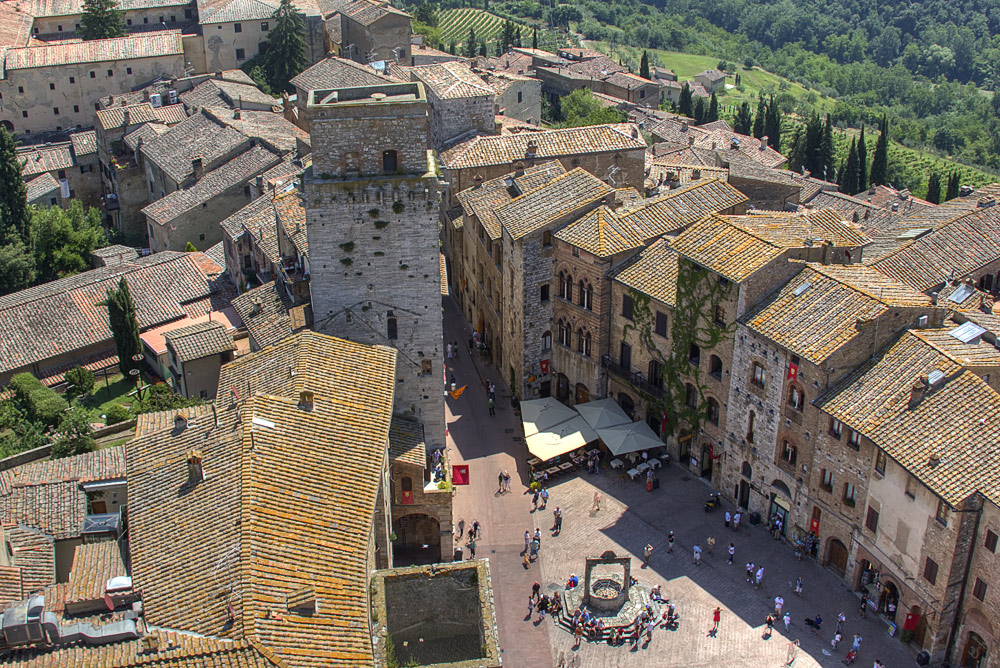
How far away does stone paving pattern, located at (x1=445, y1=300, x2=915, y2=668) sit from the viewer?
1886 inches

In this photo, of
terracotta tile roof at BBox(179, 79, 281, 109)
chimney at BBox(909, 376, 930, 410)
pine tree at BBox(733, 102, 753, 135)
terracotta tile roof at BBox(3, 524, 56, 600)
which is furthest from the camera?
pine tree at BBox(733, 102, 753, 135)

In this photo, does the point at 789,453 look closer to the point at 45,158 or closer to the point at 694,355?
the point at 694,355

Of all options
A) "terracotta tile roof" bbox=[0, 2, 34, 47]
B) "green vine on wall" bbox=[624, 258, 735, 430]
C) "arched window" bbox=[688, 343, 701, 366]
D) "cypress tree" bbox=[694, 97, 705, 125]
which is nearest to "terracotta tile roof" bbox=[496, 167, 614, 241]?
"green vine on wall" bbox=[624, 258, 735, 430]

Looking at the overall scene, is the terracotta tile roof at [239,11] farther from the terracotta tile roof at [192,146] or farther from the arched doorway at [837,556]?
the arched doorway at [837,556]

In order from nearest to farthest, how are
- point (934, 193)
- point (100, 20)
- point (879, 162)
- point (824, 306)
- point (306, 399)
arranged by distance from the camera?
point (306, 399)
point (824, 306)
point (934, 193)
point (879, 162)
point (100, 20)

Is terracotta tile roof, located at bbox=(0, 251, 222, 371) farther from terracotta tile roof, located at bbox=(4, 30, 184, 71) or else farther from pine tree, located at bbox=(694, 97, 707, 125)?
pine tree, located at bbox=(694, 97, 707, 125)

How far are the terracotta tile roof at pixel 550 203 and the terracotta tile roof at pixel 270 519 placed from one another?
2252cm

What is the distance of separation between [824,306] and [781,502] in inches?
428

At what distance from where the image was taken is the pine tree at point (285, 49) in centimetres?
11569

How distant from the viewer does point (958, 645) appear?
46.4 m

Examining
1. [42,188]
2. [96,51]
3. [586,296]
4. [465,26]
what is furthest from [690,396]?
[465,26]

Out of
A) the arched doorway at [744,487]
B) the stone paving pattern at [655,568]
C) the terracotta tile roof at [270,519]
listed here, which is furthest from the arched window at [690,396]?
the terracotta tile roof at [270,519]

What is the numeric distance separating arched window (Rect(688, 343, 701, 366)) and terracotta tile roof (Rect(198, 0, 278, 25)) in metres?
80.3

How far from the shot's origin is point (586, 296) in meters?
64.3
